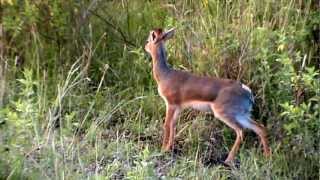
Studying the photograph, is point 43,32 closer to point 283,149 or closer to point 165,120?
point 165,120

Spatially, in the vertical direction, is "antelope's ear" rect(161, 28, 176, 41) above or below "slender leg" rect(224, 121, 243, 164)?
above

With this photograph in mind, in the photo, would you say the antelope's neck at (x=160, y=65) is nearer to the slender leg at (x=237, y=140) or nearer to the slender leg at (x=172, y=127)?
the slender leg at (x=172, y=127)

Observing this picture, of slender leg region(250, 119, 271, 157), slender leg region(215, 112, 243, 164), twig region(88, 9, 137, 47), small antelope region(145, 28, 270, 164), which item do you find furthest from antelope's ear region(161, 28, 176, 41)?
twig region(88, 9, 137, 47)

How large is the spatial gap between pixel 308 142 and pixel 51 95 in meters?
2.06

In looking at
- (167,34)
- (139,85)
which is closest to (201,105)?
(167,34)

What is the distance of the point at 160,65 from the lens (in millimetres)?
6234

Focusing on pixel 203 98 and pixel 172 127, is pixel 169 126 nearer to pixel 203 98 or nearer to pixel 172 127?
pixel 172 127

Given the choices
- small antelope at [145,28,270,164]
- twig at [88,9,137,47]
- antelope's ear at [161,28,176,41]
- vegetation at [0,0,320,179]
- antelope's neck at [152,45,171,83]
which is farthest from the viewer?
twig at [88,9,137,47]

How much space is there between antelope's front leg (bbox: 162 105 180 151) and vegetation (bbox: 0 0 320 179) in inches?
3.4

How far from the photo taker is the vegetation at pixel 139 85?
17.8 feet

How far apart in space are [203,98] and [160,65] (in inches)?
19.9

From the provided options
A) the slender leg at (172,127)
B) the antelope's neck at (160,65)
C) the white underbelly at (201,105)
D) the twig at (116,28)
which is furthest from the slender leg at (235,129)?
the twig at (116,28)

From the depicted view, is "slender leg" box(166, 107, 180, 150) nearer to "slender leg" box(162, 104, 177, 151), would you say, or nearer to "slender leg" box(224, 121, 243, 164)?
"slender leg" box(162, 104, 177, 151)

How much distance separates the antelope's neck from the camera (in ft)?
20.4
